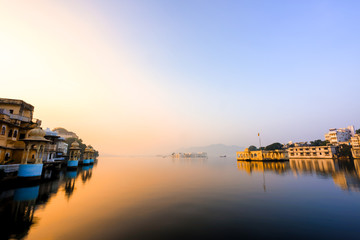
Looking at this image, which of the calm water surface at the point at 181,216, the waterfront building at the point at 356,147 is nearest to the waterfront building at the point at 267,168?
the calm water surface at the point at 181,216

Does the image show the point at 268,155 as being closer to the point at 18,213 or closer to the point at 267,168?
the point at 267,168

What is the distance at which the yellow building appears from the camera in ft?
91.0

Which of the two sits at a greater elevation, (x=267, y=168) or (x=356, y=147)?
(x=356, y=147)

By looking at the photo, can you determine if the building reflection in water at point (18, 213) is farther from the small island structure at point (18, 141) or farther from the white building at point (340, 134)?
the white building at point (340, 134)

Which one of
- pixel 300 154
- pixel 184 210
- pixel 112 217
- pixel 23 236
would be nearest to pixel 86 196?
pixel 112 217

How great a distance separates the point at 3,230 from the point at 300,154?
133887 millimetres

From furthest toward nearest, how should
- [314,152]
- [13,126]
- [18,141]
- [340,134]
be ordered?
[340,134] < [314,152] < [18,141] < [13,126]

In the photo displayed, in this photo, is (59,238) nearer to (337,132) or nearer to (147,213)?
(147,213)

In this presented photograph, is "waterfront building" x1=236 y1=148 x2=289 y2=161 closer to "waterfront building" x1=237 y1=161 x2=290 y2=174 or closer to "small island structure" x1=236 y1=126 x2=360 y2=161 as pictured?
"small island structure" x1=236 y1=126 x2=360 y2=161

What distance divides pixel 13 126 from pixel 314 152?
139242 millimetres

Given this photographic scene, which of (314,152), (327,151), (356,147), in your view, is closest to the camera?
(356,147)

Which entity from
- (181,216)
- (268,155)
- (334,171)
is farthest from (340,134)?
(181,216)

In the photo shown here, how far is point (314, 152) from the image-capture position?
317 ft

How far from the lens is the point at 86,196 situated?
18562mm
